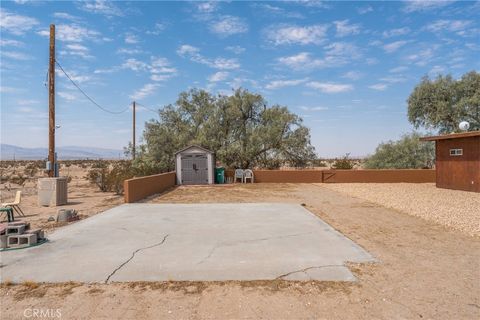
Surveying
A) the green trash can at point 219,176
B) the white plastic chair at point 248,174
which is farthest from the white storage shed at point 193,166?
the white plastic chair at point 248,174

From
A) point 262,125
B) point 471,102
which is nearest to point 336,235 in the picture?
point 262,125

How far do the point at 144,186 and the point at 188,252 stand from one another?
9.74 metres

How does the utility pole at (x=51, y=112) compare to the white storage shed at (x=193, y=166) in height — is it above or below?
above

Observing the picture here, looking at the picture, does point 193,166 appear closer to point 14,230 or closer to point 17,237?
point 14,230

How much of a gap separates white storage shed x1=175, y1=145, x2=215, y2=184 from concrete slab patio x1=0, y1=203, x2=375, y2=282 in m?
13.2

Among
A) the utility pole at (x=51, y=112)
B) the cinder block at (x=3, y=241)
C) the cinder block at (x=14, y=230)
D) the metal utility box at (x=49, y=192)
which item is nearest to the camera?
the cinder block at (x=3, y=241)

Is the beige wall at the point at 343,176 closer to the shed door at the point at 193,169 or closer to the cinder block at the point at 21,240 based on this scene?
the shed door at the point at 193,169

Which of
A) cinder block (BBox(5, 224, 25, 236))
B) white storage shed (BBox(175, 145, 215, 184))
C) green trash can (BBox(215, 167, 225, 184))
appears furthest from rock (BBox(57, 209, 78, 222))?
green trash can (BBox(215, 167, 225, 184))

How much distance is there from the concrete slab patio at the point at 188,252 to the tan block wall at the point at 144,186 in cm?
346

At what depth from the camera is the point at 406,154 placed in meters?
31.4

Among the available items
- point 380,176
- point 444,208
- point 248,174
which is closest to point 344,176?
point 380,176

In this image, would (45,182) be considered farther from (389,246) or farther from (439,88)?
(439,88)

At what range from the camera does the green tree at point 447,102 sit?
97.8 ft

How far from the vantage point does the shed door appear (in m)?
23.2
